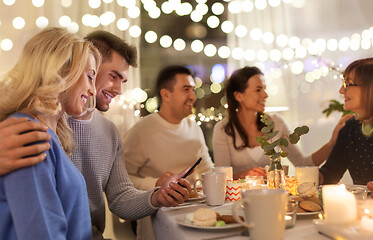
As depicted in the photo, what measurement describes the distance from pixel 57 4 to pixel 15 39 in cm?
37

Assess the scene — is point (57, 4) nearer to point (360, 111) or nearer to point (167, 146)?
point (167, 146)

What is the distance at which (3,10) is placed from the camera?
2348 millimetres

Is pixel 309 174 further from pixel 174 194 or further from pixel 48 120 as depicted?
pixel 48 120

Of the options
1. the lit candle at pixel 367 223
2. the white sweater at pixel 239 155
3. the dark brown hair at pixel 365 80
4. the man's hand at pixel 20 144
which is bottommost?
the white sweater at pixel 239 155

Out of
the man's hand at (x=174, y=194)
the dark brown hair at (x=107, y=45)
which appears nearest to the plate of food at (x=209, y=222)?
the man's hand at (x=174, y=194)

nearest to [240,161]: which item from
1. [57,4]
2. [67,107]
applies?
[67,107]

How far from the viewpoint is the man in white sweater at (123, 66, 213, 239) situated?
2.08 metres

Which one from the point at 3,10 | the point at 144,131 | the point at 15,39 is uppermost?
the point at 3,10

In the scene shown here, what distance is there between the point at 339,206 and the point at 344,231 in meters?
0.06

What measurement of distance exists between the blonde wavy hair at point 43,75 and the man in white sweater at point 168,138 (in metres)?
1.02

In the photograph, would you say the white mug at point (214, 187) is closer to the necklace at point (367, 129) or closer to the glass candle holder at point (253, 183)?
the glass candle holder at point (253, 183)

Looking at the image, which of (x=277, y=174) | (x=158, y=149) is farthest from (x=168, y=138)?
(x=277, y=174)

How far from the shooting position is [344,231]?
0.68 metres

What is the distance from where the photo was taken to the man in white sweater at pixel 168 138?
208 cm
